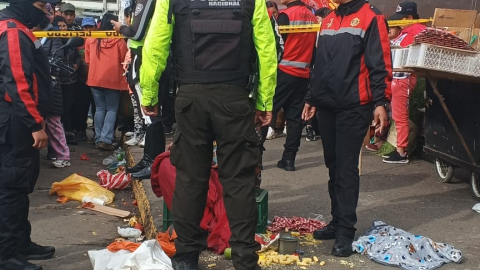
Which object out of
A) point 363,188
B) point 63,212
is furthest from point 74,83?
point 363,188

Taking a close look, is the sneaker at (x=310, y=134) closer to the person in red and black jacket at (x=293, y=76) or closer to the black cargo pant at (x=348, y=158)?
the person in red and black jacket at (x=293, y=76)

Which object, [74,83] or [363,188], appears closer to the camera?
[363,188]

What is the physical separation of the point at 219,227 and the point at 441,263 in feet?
5.41

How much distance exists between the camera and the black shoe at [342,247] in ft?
15.6

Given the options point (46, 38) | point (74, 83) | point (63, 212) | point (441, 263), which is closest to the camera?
point (441, 263)

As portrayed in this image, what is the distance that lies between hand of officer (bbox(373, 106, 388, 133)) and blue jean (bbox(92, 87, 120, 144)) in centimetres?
593

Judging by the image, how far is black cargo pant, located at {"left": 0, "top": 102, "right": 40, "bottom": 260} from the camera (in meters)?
4.57

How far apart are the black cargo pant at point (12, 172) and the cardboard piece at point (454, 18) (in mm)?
5723

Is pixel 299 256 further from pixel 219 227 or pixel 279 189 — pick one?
pixel 279 189

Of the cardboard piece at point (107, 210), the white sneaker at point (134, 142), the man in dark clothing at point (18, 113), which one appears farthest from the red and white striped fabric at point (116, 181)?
the man in dark clothing at point (18, 113)

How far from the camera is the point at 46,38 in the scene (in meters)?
9.38

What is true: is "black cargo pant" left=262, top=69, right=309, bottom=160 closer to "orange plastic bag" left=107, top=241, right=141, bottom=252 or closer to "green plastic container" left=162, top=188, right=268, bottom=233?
"green plastic container" left=162, top=188, right=268, bottom=233

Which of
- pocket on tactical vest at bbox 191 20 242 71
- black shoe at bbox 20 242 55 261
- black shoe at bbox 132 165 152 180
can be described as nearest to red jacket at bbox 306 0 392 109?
pocket on tactical vest at bbox 191 20 242 71

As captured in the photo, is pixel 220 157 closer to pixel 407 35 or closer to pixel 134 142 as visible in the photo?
pixel 407 35
